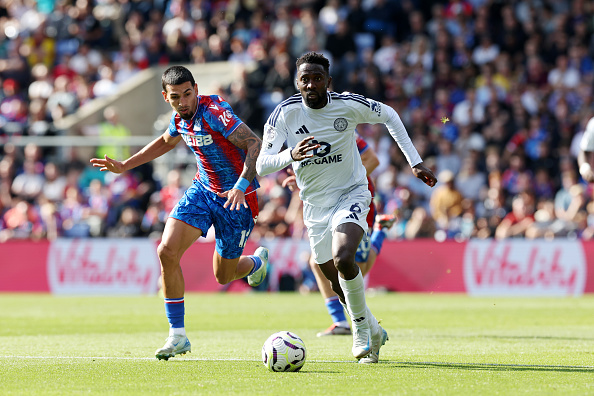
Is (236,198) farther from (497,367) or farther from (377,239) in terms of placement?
(377,239)

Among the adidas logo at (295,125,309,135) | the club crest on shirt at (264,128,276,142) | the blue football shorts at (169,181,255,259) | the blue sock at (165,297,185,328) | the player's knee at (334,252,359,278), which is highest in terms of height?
the adidas logo at (295,125,309,135)

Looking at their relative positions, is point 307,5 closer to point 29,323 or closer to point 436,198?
point 436,198

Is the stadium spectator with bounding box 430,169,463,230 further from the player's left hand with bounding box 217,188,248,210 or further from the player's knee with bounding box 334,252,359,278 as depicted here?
the player's knee with bounding box 334,252,359,278

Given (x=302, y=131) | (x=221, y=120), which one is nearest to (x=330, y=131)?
(x=302, y=131)

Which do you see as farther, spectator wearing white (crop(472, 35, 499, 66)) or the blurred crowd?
spectator wearing white (crop(472, 35, 499, 66))

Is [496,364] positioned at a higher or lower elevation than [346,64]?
lower

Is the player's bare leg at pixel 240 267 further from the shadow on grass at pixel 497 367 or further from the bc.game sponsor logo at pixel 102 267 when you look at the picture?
the bc.game sponsor logo at pixel 102 267

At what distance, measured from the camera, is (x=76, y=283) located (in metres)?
20.7

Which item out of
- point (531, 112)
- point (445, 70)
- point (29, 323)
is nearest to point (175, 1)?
point (445, 70)

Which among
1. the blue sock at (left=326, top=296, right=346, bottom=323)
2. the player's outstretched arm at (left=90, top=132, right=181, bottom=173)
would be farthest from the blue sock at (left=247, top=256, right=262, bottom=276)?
the player's outstretched arm at (left=90, top=132, right=181, bottom=173)

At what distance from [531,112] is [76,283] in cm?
1072

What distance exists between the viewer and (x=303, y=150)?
25.0 ft

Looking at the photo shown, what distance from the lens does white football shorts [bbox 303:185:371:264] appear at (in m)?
8.32

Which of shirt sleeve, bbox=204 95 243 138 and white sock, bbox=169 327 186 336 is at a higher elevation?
shirt sleeve, bbox=204 95 243 138
